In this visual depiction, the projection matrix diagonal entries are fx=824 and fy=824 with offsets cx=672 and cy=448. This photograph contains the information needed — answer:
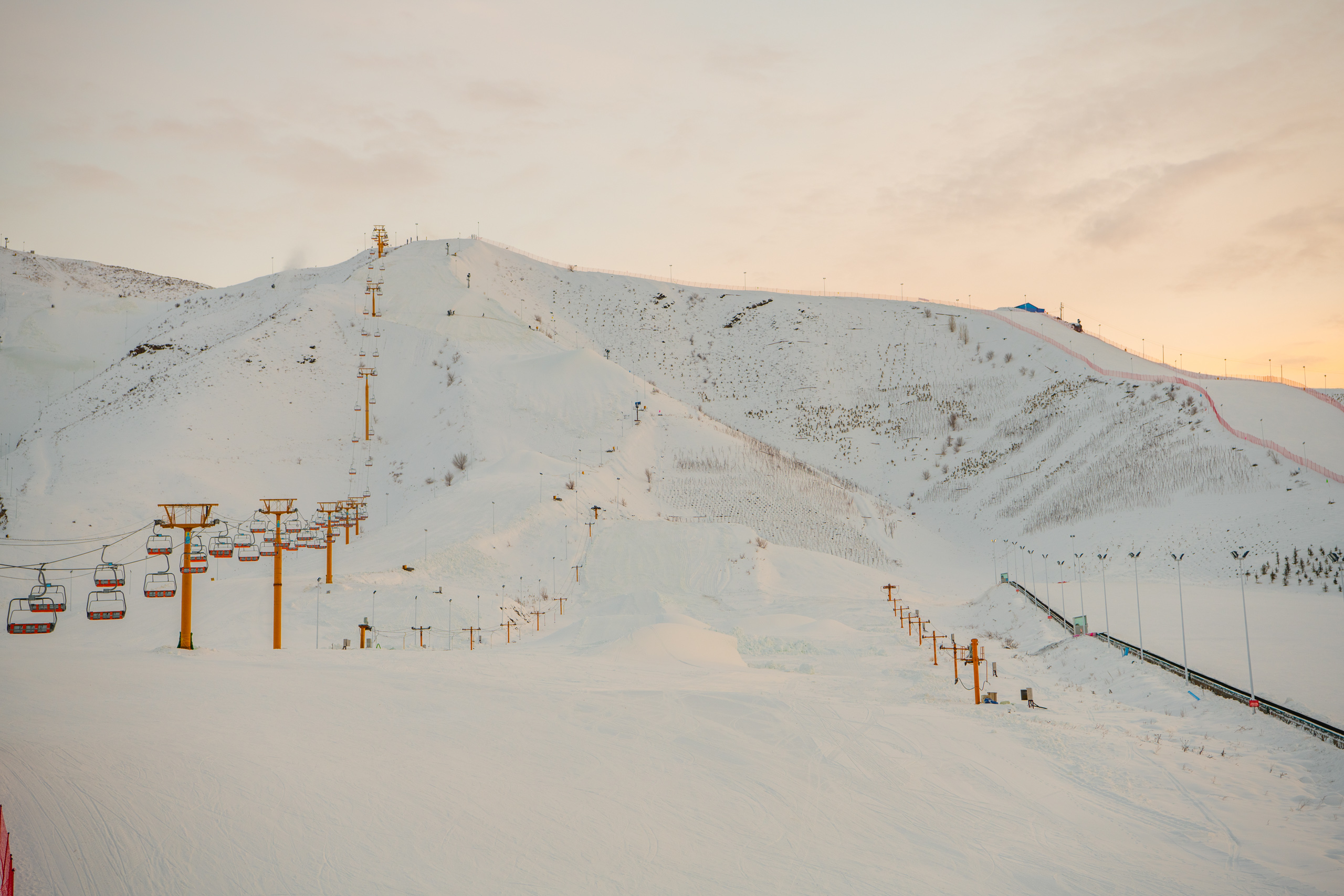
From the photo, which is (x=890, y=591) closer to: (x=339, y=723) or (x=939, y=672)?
(x=939, y=672)

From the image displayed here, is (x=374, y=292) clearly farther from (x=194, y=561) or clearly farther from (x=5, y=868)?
(x=5, y=868)

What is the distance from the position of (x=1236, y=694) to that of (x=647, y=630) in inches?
692

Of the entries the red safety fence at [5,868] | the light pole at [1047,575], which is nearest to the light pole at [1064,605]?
the light pole at [1047,575]

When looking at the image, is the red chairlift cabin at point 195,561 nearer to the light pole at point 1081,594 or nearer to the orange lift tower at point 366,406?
the light pole at point 1081,594

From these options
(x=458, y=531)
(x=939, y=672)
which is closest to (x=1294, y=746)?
(x=939, y=672)

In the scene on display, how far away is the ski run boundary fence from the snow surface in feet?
1.39

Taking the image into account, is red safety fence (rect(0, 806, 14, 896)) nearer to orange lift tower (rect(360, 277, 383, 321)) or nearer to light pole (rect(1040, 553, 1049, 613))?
light pole (rect(1040, 553, 1049, 613))

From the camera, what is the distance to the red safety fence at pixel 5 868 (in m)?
8.84

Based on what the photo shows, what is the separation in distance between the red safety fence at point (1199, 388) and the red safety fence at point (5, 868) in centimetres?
5536

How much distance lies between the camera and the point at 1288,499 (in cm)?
4331

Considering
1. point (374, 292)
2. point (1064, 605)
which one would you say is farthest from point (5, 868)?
point (374, 292)

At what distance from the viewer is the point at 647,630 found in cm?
2977

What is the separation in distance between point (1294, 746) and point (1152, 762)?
3316mm

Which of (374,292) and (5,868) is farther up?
(374,292)
